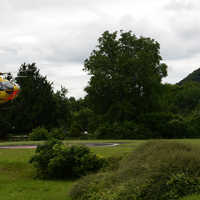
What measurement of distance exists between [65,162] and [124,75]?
3809 centimetres

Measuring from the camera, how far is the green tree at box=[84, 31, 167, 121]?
174ft

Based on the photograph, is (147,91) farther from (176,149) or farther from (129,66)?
(176,149)

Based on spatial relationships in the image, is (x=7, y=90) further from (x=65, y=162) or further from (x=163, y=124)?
(x=163, y=124)

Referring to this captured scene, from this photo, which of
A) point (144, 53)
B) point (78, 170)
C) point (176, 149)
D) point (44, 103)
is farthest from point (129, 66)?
point (176, 149)

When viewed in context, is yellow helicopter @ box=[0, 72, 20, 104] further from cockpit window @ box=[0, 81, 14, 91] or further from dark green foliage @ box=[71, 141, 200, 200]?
dark green foliage @ box=[71, 141, 200, 200]

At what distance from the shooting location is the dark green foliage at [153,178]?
32.8 ft

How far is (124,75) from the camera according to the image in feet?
176

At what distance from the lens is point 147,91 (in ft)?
181

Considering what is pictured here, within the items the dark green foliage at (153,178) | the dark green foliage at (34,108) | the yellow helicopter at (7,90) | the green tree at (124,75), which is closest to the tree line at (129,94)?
the green tree at (124,75)

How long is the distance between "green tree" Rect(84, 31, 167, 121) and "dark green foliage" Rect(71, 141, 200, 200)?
40.2 m

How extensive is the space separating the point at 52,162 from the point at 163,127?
137ft

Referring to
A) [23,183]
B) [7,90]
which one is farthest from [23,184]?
[7,90]

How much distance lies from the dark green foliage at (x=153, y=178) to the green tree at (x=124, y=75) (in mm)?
40160

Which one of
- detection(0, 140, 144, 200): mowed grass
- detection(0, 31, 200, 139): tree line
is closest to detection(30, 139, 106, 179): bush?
detection(0, 140, 144, 200): mowed grass
